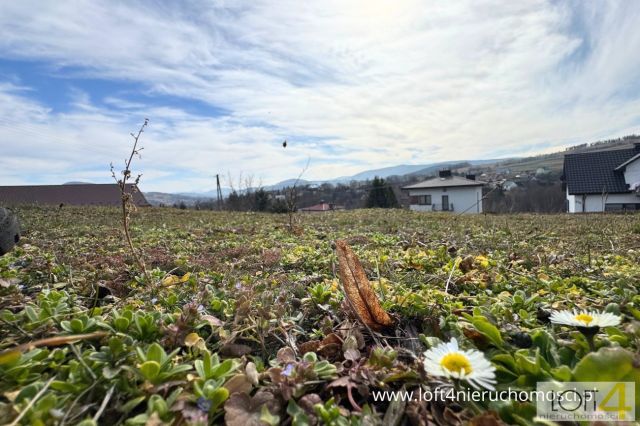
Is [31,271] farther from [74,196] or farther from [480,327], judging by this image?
[74,196]

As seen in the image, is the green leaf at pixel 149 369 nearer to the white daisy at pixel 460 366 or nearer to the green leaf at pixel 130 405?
the green leaf at pixel 130 405

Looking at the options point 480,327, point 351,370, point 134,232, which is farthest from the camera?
point 134,232

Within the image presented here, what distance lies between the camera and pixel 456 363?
3.18ft

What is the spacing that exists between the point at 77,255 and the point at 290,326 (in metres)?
2.66

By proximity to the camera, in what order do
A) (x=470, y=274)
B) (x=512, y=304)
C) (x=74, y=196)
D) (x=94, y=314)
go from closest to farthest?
(x=94, y=314), (x=512, y=304), (x=470, y=274), (x=74, y=196)

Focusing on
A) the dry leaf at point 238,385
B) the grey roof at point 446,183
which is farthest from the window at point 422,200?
the dry leaf at point 238,385

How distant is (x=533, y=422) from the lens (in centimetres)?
87

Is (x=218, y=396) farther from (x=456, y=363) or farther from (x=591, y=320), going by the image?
(x=591, y=320)

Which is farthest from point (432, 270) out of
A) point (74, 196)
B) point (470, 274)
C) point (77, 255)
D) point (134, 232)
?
point (74, 196)

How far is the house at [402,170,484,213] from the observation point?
123 feet

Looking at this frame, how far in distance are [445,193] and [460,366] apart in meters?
40.5

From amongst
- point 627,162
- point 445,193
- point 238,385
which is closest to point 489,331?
point 238,385

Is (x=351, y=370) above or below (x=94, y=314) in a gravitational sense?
below

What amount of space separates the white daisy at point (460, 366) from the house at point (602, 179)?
2739 cm
